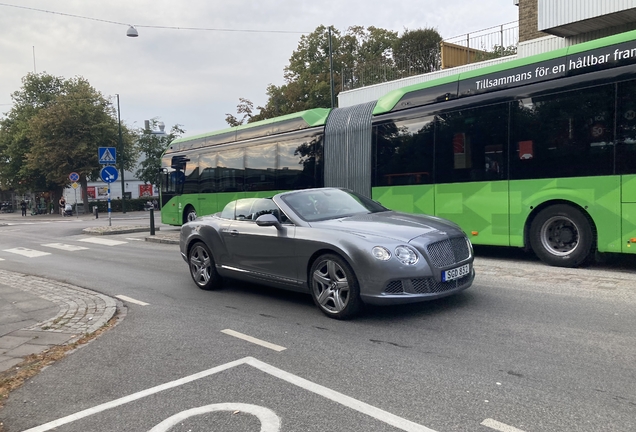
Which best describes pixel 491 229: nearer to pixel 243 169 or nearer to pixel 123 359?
pixel 123 359

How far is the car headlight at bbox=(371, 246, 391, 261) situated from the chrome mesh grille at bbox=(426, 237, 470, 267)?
449 millimetres

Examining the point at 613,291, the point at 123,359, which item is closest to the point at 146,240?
the point at 123,359

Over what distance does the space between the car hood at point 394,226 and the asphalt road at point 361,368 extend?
901mm

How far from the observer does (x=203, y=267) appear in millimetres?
7992

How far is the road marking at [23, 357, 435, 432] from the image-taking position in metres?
3.28

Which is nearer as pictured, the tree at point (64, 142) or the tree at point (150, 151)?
the tree at point (64, 142)

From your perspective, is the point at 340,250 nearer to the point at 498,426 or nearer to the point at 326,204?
the point at 326,204

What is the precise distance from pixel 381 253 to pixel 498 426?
8.19 feet

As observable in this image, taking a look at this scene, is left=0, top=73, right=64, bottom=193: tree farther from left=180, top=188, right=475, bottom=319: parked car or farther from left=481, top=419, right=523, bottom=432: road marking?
left=481, top=419, right=523, bottom=432: road marking

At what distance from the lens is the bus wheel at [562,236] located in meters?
8.09

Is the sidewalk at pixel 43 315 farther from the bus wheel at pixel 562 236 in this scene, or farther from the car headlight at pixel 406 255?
the bus wheel at pixel 562 236

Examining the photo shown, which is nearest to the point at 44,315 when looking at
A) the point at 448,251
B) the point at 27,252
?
the point at 448,251

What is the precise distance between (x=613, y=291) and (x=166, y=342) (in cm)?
544

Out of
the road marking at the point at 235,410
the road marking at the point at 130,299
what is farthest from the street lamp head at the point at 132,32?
the road marking at the point at 235,410
